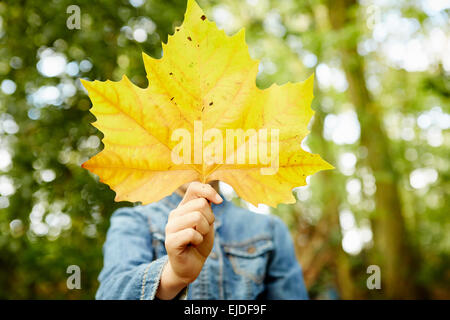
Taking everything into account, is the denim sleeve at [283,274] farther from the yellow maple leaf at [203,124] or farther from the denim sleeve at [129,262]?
the yellow maple leaf at [203,124]

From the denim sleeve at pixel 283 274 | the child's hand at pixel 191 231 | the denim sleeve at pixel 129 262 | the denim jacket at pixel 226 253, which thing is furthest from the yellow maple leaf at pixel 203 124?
the denim sleeve at pixel 283 274

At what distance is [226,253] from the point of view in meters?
1.56

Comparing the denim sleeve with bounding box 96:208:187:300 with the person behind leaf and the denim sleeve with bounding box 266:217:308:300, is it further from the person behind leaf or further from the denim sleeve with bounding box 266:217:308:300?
the denim sleeve with bounding box 266:217:308:300

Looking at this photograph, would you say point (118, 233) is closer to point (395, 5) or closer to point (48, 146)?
point (48, 146)

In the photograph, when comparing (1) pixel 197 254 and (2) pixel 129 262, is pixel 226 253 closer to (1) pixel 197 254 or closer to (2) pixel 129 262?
(2) pixel 129 262

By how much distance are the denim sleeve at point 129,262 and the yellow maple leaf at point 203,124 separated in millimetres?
292

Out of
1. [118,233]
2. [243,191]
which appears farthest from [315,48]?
[243,191]

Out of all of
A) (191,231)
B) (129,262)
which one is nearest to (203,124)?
(191,231)

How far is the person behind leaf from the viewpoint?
0.68 metres

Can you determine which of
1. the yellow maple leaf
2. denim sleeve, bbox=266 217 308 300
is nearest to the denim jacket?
denim sleeve, bbox=266 217 308 300

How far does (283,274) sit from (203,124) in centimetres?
116

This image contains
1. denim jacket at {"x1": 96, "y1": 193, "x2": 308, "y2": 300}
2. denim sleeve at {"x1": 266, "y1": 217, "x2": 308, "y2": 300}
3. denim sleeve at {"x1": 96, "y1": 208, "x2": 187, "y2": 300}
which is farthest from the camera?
denim sleeve at {"x1": 266, "y1": 217, "x2": 308, "y2": 300}

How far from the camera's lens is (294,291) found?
158 centimetres
